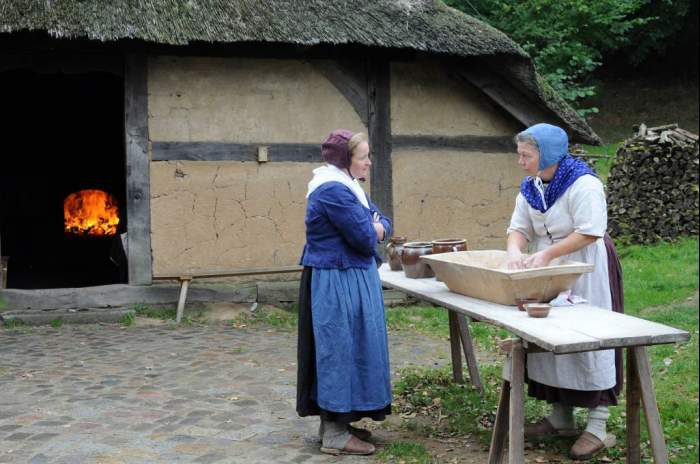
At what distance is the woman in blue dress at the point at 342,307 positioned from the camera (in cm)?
405

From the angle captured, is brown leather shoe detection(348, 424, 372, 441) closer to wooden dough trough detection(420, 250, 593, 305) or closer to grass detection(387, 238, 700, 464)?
grass detection(387, 238, 700, 464)

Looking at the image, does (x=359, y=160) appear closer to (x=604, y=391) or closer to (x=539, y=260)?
(x=539, y=260)

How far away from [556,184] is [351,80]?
14.3 ft

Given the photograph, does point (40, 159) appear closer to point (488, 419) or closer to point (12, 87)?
point (12, 87)

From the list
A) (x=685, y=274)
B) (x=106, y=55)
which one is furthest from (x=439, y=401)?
(x=685, y=274)

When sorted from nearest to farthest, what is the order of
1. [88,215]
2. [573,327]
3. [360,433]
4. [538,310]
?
[573,327], [538,310], [360,433], [88,215]

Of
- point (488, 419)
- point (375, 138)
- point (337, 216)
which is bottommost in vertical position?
point (488, 419)

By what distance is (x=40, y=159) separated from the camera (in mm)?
11234

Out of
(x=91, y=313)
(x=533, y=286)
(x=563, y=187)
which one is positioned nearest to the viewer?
(x=533, y=286)

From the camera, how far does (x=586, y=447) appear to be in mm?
4047

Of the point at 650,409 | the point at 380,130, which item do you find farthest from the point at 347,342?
the point at 380,130

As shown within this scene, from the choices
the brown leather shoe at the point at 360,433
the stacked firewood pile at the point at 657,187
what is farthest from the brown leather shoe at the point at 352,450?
the stacked firewood pile at the point at 657,187

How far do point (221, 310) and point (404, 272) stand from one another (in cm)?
340

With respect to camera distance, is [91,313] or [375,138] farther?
[375,138]
